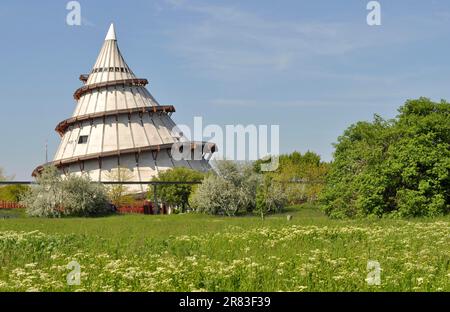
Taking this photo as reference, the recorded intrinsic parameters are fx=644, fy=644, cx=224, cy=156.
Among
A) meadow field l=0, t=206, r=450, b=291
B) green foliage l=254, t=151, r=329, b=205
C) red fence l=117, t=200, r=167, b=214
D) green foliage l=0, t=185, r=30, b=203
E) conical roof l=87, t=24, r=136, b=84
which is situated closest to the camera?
meadow field l=0, t=206, r=450, b=291

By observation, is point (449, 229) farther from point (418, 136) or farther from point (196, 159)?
point (196, 159)

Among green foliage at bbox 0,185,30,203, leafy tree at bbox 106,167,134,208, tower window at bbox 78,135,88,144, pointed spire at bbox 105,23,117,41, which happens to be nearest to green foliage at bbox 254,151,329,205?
leafy tree at bbox 106,167,134,208

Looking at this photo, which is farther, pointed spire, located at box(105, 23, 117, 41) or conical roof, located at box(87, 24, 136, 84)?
pointed spire, located at box(105, 23, 117, 41)

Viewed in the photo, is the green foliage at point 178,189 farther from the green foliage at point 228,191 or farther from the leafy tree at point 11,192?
the leafy tree at point 11,192

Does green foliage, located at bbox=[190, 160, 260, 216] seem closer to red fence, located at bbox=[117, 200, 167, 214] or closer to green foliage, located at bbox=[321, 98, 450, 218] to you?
red fence, located at bbox=[117, 200, 167, 214]

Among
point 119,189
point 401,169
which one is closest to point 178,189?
point 119,189

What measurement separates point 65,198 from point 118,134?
3426cm

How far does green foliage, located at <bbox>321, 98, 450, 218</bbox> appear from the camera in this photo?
39.3 m

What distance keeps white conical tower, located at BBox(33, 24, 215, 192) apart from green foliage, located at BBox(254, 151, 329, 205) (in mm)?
15013

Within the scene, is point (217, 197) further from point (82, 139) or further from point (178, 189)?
point (82, 139)

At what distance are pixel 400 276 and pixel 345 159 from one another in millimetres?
33156

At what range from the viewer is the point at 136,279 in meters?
13.3

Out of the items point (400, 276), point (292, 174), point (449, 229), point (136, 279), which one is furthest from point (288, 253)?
point (292, 174)

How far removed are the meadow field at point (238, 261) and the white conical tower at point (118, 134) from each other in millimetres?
74276
